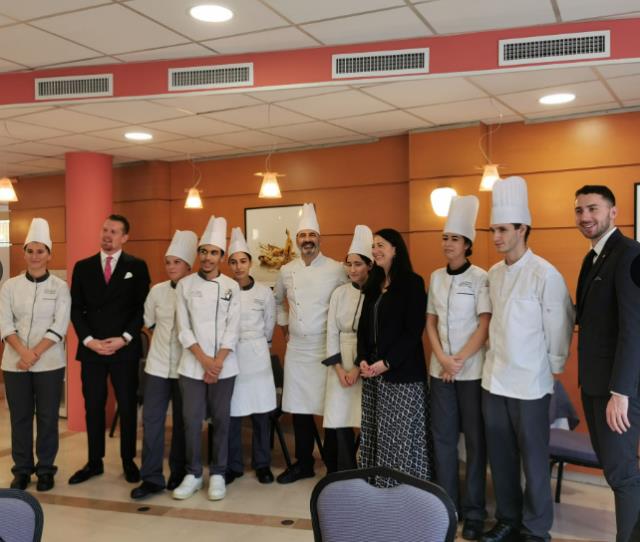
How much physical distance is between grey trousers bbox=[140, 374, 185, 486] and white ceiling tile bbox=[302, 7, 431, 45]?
217 centimetres

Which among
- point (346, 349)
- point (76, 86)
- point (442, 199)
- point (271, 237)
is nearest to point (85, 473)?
point (346, 349)

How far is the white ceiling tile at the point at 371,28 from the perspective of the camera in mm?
2977

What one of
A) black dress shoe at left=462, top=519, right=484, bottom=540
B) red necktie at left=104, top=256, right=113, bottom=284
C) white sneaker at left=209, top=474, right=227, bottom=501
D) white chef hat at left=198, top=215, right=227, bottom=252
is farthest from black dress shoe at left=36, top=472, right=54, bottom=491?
black dress shoe at left=462, top=519, right=484, bottom=540

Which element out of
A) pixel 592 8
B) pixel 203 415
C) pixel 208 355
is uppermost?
pixel 592 8

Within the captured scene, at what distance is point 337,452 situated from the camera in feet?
13.3

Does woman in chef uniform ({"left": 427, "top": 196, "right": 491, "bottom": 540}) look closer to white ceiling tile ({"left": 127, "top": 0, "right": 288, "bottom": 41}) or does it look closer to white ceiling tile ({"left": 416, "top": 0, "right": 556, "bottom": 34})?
white ceiling tile ({"left": 416, "top": 0, "right": 556, "bottom": 34})

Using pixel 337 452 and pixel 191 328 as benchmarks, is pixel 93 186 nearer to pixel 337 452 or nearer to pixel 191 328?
pixel 191 328

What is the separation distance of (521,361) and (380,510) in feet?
5.20

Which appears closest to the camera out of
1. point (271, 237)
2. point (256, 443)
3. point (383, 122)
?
point (256, 443)

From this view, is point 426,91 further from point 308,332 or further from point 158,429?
point 158,429

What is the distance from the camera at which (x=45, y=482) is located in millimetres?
3957

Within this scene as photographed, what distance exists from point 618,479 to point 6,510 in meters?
2.19

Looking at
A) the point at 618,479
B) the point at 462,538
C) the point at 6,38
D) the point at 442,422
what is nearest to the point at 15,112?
the point at 6,38

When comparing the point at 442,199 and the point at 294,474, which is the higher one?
the point at 442,199
